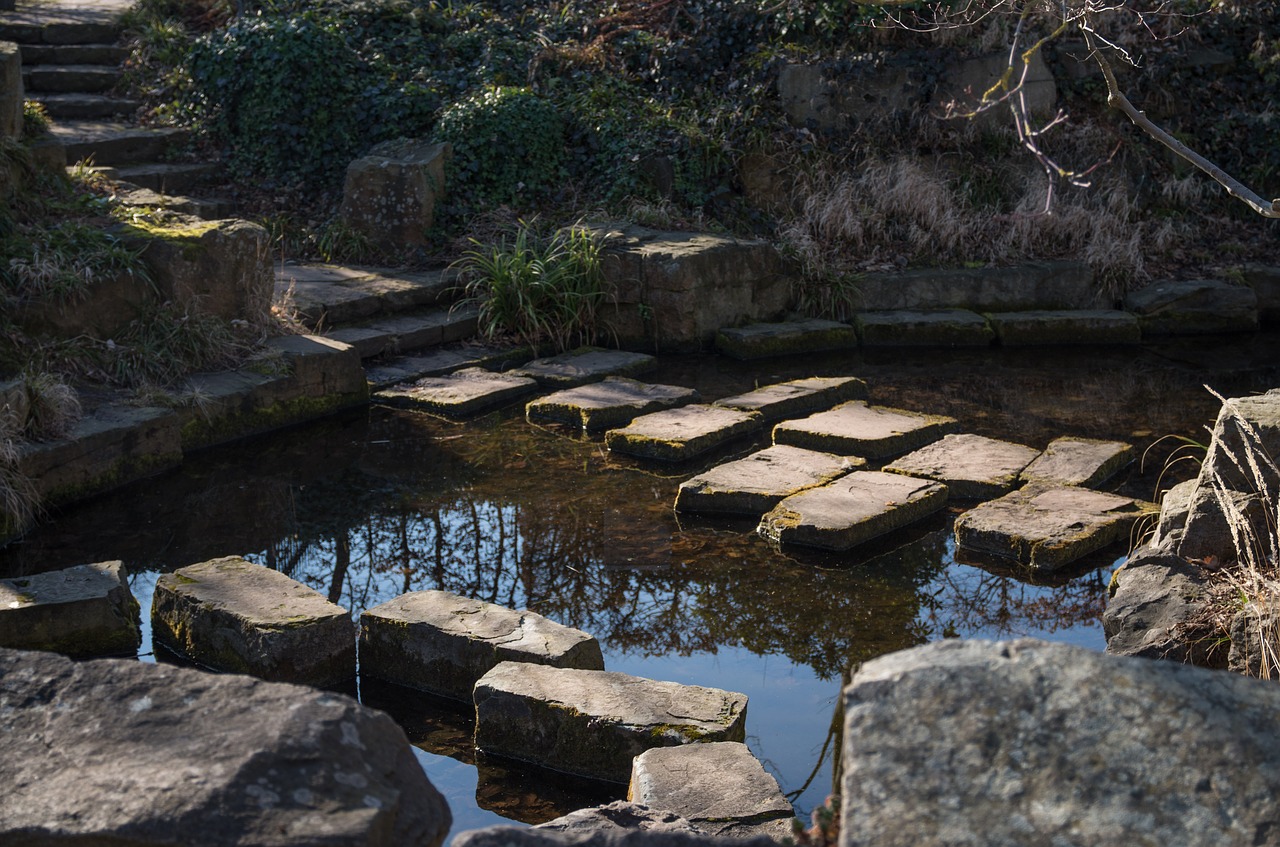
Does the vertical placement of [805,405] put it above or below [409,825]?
below

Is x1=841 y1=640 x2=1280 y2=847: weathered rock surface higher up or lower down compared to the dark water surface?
higher up

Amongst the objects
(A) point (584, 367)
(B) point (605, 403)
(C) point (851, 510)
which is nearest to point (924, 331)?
(A) point (584, 367)

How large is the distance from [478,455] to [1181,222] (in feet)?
21.1

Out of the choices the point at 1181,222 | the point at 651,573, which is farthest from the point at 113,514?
the point at 1181,222

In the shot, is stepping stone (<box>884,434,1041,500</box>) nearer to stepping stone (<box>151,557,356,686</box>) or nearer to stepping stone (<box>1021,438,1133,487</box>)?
stepping stone (<box>1021,438,1133,487</box>)

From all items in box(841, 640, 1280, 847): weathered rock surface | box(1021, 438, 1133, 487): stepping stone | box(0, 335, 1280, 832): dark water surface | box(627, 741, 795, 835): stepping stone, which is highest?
box(841, 640, 1280, 847): weathered rock surface

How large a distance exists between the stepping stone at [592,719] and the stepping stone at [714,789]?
0.09 m

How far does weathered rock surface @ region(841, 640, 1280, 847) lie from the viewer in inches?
61.3

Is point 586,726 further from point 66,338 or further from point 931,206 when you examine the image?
point 931,206

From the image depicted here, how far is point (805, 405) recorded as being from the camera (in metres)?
6.96

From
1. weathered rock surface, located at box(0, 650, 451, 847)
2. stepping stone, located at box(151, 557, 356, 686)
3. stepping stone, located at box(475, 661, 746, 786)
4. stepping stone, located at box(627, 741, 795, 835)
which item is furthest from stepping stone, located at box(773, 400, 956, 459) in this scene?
weathered rock surface, located at box(0, 650, 451, 847)

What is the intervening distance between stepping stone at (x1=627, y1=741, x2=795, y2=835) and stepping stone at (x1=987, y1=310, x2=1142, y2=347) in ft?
18.9

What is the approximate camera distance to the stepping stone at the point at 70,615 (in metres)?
4.06

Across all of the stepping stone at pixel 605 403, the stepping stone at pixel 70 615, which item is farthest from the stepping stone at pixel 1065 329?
the stepping stone at pixel 70 615
